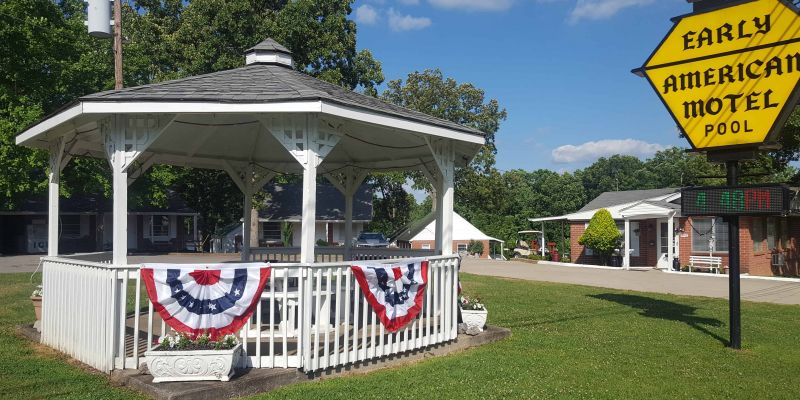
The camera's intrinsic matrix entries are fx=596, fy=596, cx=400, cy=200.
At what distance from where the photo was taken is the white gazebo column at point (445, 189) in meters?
8.59

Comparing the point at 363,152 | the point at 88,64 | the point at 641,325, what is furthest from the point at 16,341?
the point at 88,64

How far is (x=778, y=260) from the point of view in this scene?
25.0 m

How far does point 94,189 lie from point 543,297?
73.0 ft

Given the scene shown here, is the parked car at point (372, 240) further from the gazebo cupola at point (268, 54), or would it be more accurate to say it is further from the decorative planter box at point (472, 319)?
the decorative planter box at point (472, 319)

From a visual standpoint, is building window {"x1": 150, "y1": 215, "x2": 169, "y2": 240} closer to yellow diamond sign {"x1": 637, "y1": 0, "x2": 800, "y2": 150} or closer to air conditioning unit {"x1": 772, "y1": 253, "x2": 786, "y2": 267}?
air conditioning unit {"x1": 772, "y1": 253, "x2": 786, "y2": 267}

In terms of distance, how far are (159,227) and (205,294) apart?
36.3 m

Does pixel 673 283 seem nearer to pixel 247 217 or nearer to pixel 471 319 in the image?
pixel 471 319

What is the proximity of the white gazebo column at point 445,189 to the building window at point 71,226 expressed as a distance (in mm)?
34265

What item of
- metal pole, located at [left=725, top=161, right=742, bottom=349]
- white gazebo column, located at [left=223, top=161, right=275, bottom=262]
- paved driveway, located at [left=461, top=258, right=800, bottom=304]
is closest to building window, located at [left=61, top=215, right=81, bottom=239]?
paved driveway, located at [left=461, top=258, right=800, bottom=304]

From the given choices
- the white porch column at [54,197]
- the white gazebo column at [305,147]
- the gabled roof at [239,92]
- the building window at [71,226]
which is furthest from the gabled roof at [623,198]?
the building window at [71,226]

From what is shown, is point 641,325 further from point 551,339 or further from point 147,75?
point 147,75

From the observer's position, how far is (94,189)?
2777 centimetres

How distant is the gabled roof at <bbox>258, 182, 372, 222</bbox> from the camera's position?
40.2m

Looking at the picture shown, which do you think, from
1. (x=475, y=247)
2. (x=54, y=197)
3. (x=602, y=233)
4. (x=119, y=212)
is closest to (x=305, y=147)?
(x=119, y=212)
